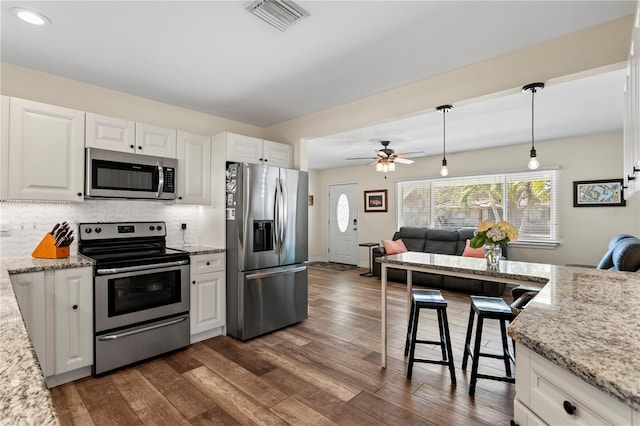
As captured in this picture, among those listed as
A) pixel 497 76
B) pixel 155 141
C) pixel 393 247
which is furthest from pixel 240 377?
pixel 393 247

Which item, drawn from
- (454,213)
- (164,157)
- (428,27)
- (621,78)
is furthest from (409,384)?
(454,213)

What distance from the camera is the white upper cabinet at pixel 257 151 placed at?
3.36m

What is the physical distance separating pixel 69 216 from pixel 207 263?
4.09 ft

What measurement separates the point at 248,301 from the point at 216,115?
2243 mm

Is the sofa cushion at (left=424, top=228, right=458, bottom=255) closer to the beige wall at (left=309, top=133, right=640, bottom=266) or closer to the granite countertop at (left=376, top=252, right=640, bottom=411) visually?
the beige wall at (left=309, top=133, right=640, bottom=266)

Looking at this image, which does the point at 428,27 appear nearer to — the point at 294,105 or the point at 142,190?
the point at 294,105

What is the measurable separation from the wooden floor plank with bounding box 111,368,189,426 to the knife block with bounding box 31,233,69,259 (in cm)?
106

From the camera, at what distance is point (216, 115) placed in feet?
12.5

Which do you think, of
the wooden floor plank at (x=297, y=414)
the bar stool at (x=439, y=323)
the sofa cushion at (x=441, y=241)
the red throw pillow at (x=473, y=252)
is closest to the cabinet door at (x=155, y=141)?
the wooden floor plank at (x=297, y=414)

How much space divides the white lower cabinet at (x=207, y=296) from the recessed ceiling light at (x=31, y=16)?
2010mm

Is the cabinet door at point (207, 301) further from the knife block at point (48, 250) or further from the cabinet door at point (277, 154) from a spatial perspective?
the cabinet door at point (277, 154)

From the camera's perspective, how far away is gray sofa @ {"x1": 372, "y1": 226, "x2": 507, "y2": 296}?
4.94m

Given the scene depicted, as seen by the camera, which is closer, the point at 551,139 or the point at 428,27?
the point at 428,27

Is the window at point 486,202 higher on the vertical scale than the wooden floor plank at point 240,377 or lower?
higher
